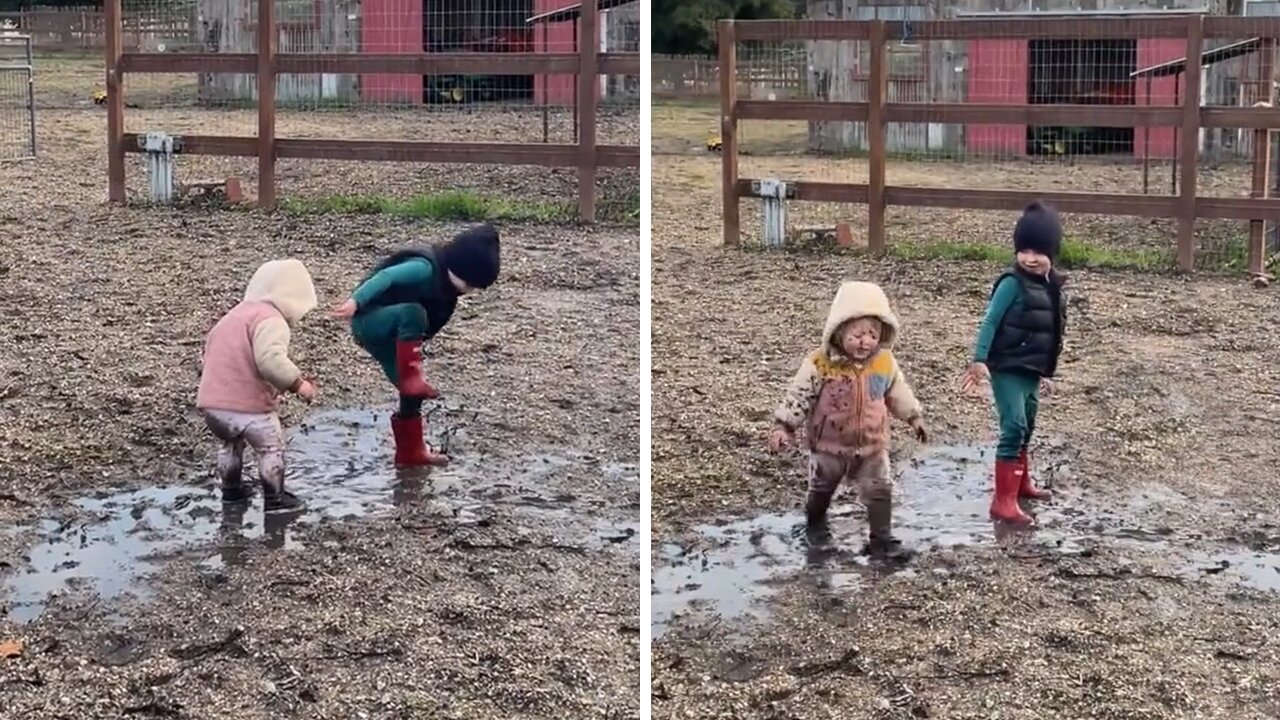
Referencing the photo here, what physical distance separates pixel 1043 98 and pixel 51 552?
1906 millimetres

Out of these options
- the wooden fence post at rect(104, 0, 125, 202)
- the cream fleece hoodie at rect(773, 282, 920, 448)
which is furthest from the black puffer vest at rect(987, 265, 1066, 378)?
the wooden fence post at rect(104, 0, 125, 202)

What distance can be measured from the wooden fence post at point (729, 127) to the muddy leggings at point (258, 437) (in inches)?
43.4

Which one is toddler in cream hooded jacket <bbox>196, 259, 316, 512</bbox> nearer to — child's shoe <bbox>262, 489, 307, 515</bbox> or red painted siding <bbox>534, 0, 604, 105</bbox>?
child's shoe <bbox>262, 489, 307, 515</bbox>

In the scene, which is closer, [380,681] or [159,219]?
[380,681]

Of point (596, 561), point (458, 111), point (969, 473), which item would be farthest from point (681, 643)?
point (458, 111)

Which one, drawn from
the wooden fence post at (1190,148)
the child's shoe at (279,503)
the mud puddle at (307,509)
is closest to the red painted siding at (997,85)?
the wooden fence post at (1190,148)

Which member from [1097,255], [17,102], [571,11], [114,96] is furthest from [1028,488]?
[17,102]

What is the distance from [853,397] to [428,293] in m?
0.61

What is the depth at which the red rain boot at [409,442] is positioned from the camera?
2324 mm

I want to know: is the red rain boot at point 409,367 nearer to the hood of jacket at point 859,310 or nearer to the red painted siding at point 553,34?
the hood of jacket at point 859,310

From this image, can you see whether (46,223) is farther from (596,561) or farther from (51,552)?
(596,561)

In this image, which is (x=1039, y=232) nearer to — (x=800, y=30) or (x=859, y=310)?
(x=859, y=310)

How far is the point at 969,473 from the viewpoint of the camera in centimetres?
236

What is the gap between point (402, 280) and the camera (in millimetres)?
2156
